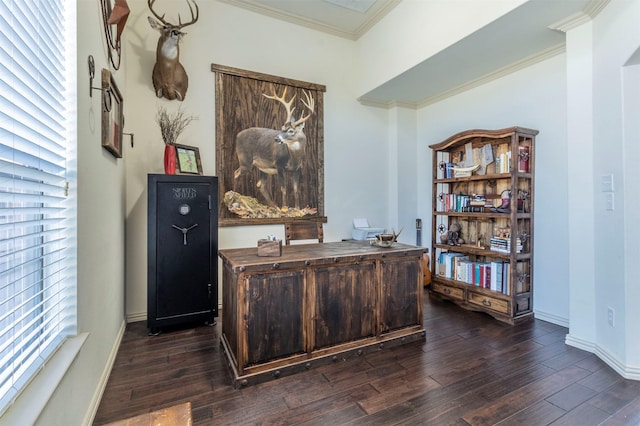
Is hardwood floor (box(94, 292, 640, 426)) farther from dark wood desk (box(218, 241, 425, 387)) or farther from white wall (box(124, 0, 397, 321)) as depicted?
white wall (box(124, 0, 397, 321))

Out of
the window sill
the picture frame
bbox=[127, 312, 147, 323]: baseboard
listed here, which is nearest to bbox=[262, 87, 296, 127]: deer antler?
the picture frame

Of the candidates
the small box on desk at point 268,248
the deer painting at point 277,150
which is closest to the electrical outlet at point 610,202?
the small box on desk at point 268,248

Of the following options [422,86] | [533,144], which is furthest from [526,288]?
[422,86]

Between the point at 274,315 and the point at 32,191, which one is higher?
the point at 32,191

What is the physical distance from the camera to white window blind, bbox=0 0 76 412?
965 millimetres

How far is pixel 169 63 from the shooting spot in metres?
3.20

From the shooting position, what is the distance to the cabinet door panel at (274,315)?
212 cm

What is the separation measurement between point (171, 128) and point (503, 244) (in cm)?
371

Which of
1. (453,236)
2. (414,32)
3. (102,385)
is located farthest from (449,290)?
(102,385)

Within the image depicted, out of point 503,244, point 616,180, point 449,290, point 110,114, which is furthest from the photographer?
point 449,290

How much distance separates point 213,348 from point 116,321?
0.84 metres

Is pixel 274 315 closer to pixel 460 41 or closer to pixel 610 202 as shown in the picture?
pixel 610 202

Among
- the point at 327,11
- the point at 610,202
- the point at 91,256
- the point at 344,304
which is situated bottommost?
the point at 344,304

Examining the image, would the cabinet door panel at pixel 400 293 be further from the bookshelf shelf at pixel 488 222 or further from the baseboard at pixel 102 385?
the baseboard at pixel 102 385
